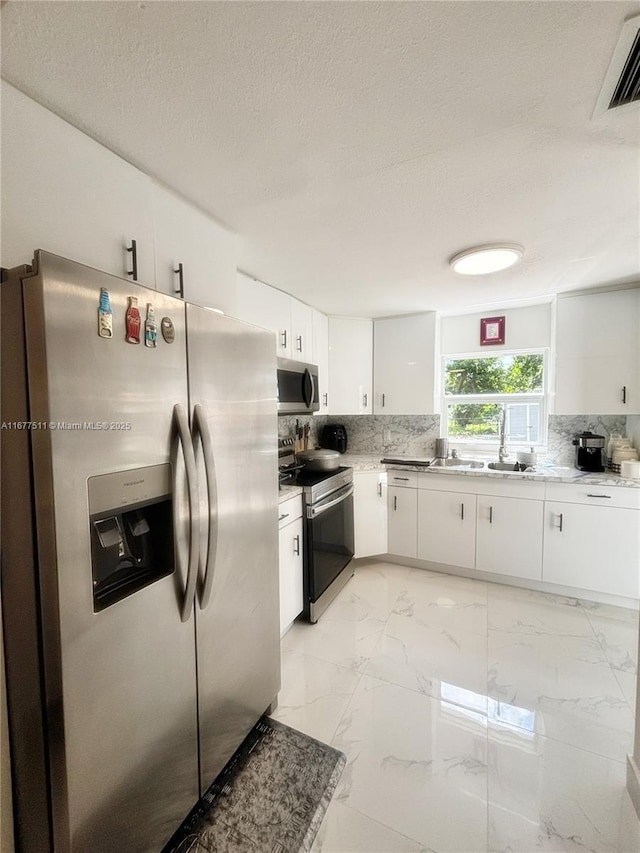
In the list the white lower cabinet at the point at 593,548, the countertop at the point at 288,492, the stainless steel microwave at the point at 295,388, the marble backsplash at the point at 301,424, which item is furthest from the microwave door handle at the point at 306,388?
the white lower cabinet at the point at 593,548

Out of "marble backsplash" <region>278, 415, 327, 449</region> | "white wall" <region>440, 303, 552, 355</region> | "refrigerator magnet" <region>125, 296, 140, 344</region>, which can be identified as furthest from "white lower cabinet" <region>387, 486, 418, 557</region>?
"refrigerator magnet" <region>125, 296, 140, 344</region>

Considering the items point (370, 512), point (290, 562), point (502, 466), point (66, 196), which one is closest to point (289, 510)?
point (290, 562)

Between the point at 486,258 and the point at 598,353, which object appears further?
the point at 598,353

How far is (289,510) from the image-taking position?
83.3 inches

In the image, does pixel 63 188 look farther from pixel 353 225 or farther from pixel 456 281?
pixel 456 281

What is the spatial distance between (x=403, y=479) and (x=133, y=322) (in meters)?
2.61

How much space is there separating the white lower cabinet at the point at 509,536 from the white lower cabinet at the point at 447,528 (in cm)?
7

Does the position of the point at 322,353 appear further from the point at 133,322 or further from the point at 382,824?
the point at 382,824

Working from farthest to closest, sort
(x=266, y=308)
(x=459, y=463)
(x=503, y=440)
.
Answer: (x=459, y=463)
(x=503, y=440)
(x=266, y=308)

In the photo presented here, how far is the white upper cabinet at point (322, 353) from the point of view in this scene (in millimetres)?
3088

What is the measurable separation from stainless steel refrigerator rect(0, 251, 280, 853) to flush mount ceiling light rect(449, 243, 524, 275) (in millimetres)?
1423

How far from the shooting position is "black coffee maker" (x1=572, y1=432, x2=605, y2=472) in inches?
110

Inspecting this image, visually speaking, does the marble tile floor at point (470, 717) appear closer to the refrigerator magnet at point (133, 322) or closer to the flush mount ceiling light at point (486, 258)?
the refrigerator magnet at point (133, 322)

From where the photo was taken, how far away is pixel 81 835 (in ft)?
2.76
